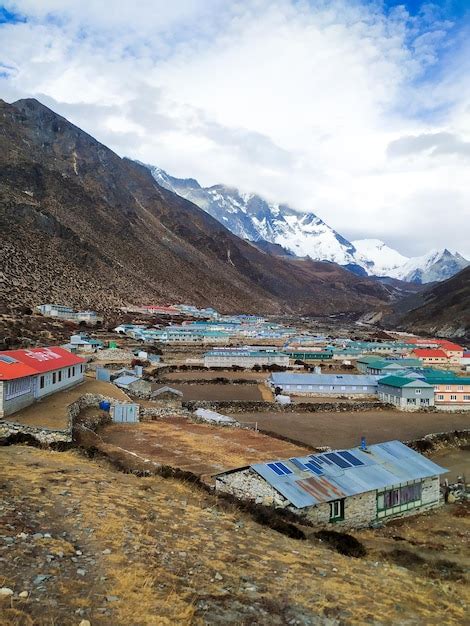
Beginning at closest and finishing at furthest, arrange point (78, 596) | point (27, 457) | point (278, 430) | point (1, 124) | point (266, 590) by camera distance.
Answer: point (78, 596), point (266, 590), point (27, 457), point (278, 430), point (1, 124)

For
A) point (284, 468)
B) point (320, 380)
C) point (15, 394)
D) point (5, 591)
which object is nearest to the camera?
point (5, 591)

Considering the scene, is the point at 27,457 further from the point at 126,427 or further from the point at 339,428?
the point at 339,428

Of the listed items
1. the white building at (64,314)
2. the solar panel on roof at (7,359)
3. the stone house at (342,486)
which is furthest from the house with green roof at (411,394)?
the white building at (64,314)

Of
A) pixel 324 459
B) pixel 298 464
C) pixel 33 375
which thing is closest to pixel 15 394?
pixel 33 375

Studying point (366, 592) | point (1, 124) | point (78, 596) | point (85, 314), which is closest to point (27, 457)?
point (78, 596)

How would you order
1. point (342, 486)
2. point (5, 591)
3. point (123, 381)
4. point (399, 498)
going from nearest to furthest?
point (5, 591)
point (342, 486)
point (399, 498)
point (123, 381)

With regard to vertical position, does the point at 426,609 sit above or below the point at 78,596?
below

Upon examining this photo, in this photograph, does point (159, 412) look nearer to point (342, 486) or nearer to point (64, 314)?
point (342, 486)

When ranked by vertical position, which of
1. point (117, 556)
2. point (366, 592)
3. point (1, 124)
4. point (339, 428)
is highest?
point (1, 124)
